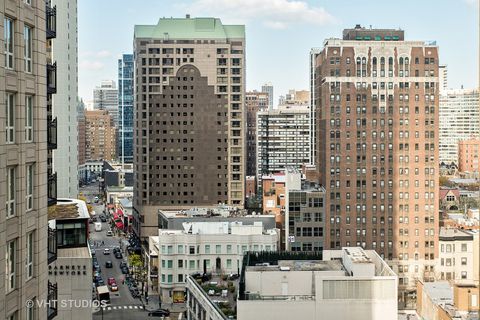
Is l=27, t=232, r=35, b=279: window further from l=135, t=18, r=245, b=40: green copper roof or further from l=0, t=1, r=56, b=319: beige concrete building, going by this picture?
l=135, t=18, r=245, b=40: green copper roof

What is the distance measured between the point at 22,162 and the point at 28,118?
1455mm

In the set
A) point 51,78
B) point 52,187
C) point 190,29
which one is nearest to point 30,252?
point 52,187

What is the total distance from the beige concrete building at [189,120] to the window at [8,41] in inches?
5051

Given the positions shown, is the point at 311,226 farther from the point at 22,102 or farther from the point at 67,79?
the point at 22,102

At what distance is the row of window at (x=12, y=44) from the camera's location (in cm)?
1470

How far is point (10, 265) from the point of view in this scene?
15195 millimetres

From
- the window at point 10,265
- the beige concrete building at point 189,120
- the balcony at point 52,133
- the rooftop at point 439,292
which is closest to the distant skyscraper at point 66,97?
the beige concrete building at point 189,120

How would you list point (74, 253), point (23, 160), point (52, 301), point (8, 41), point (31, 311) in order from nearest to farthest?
point (8, 41)
point (23, 160)
point (31, 311)
point (52, 301)
point (74, 253)

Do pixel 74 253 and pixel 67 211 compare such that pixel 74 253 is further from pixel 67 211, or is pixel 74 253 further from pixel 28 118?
pixel 28 118

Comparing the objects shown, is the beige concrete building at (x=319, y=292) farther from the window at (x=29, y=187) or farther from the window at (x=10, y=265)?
the window at (x=10, y=265)

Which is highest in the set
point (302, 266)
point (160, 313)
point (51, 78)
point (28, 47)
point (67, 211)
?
point (28, 47)

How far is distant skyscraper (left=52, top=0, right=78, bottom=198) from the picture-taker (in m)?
116

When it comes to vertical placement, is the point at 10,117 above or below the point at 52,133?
above

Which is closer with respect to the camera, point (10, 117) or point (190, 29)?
point (10, 117)
